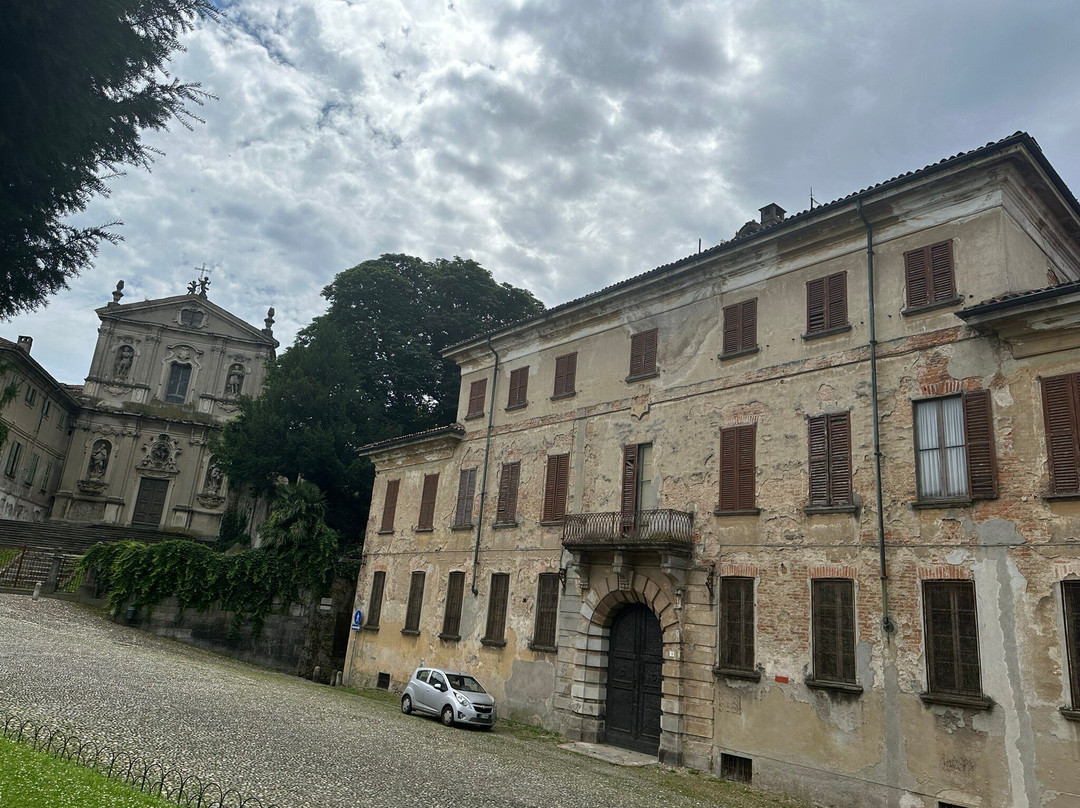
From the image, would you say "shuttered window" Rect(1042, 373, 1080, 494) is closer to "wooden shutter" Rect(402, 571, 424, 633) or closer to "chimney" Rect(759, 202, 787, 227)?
"chimney" Rect(759, 202, 787, 227)

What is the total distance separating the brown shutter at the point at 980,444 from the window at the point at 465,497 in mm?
14936

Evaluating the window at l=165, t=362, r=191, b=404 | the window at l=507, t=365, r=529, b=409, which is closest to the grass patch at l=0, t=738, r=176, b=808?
the window at l=507, t=365, r=529, b=409

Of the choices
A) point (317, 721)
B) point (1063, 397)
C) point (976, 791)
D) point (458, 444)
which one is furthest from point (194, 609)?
point (1063, 397)

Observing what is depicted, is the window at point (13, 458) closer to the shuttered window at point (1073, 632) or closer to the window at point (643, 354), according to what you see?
the window at point (643, 354)

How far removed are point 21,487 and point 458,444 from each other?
30.2 m

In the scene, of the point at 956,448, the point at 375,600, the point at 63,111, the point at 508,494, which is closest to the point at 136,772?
the point at 63,111

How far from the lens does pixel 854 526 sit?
14.9 metres

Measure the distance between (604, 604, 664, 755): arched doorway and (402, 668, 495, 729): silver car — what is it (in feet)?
10.2

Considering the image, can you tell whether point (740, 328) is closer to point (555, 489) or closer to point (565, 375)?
point (565, 375)

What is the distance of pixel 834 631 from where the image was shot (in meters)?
14.7

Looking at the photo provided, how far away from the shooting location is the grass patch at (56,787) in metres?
6.90

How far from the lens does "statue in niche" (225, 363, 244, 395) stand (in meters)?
49.5

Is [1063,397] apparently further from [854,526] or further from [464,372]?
[464,372]

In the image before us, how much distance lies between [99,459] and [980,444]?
4807 cm
